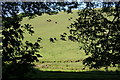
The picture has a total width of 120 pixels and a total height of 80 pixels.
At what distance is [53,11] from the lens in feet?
14.5

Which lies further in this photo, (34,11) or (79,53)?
(79,53)

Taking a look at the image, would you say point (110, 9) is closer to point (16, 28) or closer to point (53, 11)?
point (53, 11)

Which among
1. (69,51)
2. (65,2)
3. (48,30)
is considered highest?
(65,2)

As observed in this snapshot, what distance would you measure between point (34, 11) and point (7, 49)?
99 centimetres

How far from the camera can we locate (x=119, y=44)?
459cm

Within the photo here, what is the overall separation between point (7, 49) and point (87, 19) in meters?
1.93

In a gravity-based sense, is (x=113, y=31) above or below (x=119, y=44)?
above

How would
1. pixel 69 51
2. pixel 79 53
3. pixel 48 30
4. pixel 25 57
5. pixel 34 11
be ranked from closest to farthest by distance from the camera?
1. pixel 25 57
2. pixel 34 11
3. pixel 79 53
4. pixel 69 51
5. pixel 48 30

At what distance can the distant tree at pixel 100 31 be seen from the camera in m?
4.58

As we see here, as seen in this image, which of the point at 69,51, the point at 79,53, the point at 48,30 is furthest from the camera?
the point at 48,30

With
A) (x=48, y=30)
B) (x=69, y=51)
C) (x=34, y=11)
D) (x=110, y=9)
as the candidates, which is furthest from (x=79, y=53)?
(x=34, y=11)

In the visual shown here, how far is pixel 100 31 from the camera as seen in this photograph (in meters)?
4.61

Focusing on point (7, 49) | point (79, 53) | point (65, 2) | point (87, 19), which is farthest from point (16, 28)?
point (79, 53)

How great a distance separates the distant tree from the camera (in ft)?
15.0
